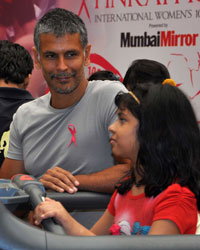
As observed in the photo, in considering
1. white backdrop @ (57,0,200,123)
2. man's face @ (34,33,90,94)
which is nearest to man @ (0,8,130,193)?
man's face @ (34,33,90,94)

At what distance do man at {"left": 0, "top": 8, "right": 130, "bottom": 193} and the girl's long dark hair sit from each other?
0.31 meters

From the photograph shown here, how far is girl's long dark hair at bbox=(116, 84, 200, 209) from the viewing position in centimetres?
127

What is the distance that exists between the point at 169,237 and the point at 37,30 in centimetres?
116

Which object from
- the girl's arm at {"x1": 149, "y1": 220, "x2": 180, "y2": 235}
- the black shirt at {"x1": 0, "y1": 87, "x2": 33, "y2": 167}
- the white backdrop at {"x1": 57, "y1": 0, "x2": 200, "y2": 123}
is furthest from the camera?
the white backdrop at {"x1": 57, "y1": 0, "x2": 200, "y2": 123}

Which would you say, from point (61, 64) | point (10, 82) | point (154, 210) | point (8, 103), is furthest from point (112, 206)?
point (10, 82)

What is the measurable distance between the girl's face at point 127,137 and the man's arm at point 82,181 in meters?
0.17

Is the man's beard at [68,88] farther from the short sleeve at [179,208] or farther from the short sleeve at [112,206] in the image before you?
the short sleeve at [179,208]

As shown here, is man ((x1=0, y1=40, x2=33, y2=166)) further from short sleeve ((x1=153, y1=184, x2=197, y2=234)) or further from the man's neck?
short sleeve ((x1=153, y1=184, x2=197, y2=234))

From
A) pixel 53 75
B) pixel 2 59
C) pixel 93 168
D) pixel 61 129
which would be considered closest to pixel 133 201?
pixel 93 168

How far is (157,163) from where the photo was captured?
4.25ft

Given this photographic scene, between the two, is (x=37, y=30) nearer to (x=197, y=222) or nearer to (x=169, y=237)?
(x=197, y=222)

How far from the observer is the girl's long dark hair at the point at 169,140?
1.27m

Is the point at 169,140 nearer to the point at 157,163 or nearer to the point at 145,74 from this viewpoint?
the point at 157,163

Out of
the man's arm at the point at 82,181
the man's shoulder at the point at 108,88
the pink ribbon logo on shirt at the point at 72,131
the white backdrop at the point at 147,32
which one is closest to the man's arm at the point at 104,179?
the man's arm at the point at 82,181
